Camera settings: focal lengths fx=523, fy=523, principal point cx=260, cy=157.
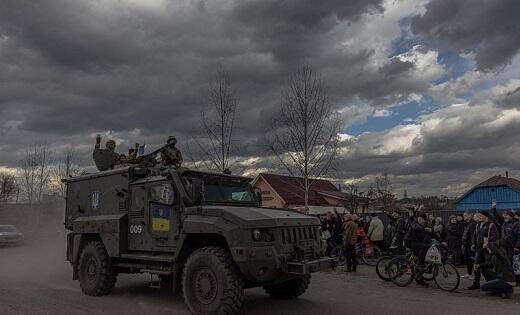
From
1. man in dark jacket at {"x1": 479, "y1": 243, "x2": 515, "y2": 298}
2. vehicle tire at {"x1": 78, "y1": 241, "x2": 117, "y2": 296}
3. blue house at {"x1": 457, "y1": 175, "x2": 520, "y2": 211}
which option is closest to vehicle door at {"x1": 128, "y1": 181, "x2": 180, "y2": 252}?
vehicle tire at {"x1": 78, "y1": 241, "x2": 117, "y2": 296}

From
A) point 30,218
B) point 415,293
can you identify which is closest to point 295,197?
point 30,218

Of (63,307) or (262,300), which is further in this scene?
(262,300)

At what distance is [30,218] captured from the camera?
4131 cm

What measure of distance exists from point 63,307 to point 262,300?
3642mm

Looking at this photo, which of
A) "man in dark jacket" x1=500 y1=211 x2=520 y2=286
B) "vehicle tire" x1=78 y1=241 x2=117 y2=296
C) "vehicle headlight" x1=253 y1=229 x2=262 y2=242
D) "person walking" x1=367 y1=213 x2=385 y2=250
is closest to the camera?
"vehicle headlight" x1=253 y1=229 x2=262 y2=242

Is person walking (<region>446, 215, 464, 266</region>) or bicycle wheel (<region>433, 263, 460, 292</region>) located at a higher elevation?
person walking (<region>446, 215, 464, 266</region>)

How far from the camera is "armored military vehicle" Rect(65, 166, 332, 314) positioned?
800 centimetres

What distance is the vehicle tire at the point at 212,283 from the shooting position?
25.8 ft

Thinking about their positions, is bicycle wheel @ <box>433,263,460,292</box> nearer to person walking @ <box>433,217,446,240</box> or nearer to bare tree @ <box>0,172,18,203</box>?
person walking @ <box>433,217,446,240</box>

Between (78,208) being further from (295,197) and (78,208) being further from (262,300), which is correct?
(295,197)

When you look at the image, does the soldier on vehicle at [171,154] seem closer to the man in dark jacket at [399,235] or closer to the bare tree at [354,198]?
the man in dark jacket at [399,235]

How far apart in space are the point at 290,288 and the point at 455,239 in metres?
7.88

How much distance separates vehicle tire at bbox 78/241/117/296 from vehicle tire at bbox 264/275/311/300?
3.19m

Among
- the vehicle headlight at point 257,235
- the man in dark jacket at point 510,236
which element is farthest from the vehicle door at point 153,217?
the man in dark jacket at point 510,236
